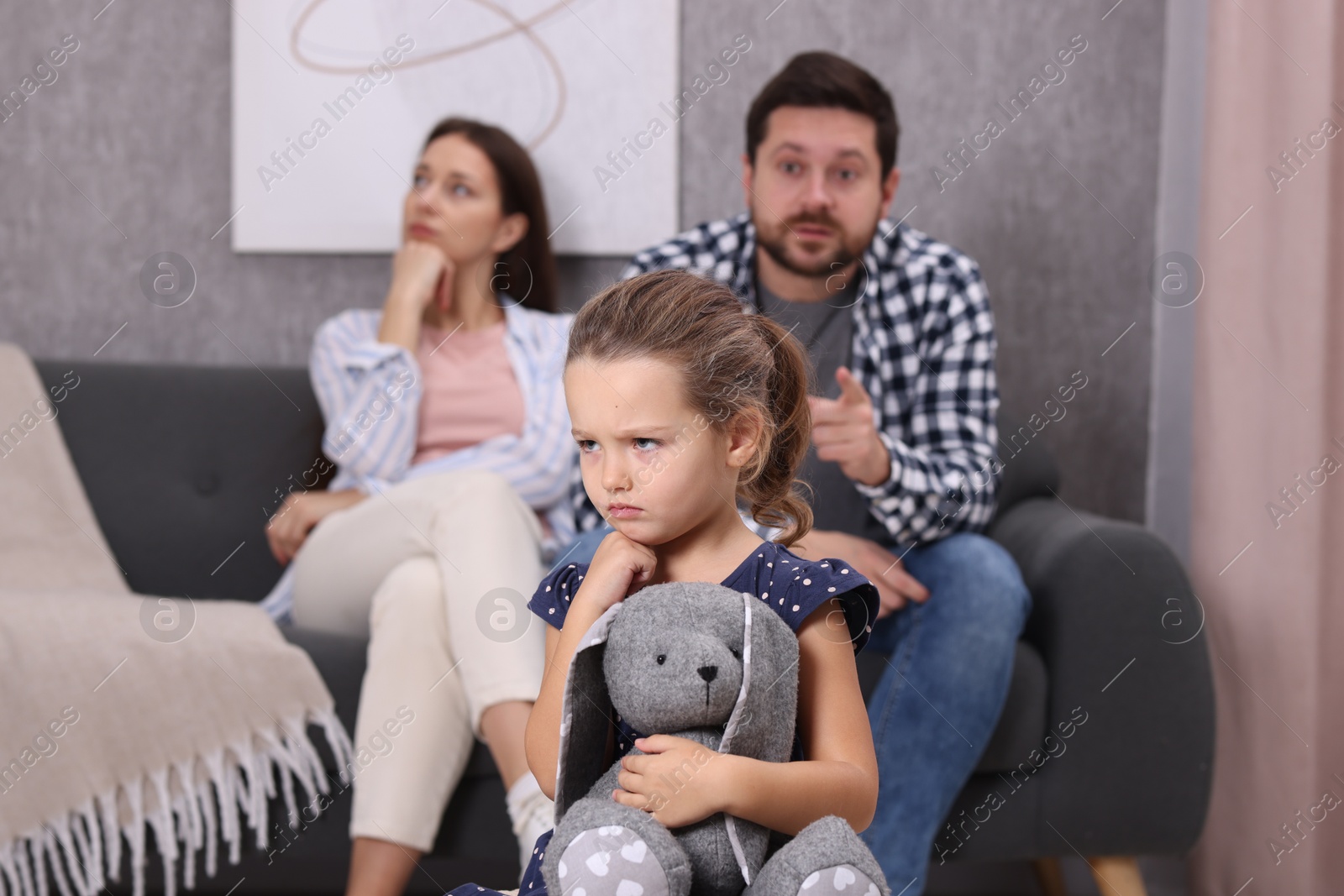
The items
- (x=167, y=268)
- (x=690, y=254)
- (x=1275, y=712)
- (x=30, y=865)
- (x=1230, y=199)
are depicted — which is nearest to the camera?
(x=30, y=865)

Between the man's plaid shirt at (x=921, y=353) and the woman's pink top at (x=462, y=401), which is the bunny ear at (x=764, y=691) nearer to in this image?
the man's plaid shirt at (x=921, y=353)

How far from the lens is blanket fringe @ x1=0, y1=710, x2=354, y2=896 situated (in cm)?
112

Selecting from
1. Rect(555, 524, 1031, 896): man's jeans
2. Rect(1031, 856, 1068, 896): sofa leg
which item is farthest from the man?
Rect(1031, 856, 1068, 896): sofa leg

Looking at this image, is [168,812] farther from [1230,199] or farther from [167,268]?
[1230,199]

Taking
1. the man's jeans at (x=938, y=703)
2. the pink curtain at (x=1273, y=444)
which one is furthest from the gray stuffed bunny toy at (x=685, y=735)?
the pink curtain at (x=1273, y=444)

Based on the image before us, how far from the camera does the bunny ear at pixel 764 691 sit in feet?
2.10

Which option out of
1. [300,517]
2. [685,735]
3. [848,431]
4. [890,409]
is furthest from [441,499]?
[685,735]

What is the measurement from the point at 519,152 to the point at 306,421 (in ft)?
1.87

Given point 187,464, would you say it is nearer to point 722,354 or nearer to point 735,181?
point 735,181

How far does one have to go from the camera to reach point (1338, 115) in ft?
4.22

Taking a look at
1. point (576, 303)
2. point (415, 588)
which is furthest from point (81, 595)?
point (576, 303)

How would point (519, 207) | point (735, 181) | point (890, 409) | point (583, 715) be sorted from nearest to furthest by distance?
point (583, 715)
point (890, 409)
point (519, 207)
point (735, 181)

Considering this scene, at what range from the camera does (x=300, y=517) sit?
5.20 feet

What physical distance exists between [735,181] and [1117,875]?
4.17ft
